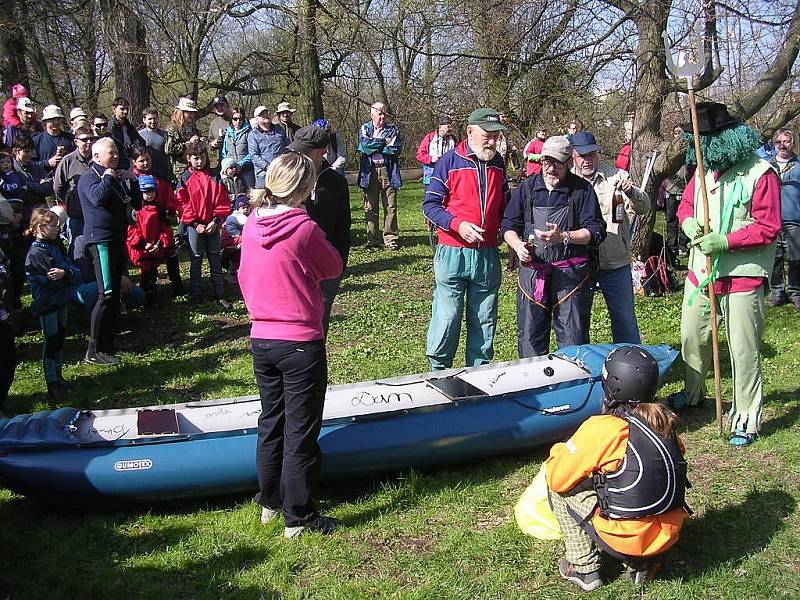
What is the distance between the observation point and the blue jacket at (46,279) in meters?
6.37

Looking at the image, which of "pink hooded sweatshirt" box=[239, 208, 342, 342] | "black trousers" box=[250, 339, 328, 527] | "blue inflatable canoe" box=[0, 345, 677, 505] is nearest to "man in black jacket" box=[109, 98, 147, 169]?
"blue inflatable canoe" box=[0, 345, 677, 505]

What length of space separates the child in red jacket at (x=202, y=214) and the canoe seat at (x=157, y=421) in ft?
13.5

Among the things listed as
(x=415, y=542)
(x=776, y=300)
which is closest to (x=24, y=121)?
(x=415, y=542)

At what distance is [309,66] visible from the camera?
12.7m

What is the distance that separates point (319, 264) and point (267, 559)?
5.19ft

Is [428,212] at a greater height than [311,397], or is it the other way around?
[428,212]

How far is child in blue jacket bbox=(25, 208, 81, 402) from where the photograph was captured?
6371 millimetres

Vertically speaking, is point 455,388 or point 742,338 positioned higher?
point 742,338

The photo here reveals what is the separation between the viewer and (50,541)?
13.9 feet

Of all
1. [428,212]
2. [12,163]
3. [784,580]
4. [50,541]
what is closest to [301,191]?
[428,212]

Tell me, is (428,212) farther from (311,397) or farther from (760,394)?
(760,394)

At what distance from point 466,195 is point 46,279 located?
3.64 metres

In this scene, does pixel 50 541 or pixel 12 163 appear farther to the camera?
pixel 12 163

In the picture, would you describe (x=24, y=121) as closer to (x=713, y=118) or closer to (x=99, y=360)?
(x=99, y=360)
